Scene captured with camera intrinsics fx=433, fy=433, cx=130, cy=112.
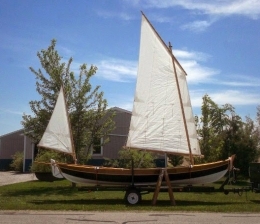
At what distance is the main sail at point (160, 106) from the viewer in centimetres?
1848

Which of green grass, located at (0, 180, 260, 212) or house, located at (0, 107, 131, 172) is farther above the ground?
house, located at (0, 107, 131, 172)

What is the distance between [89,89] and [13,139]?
25917 millimetres

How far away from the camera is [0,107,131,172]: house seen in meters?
39.5

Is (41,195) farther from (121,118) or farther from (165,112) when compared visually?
(121,118)

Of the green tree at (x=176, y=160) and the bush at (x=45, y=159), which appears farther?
the green tree at (x=176, y=160)

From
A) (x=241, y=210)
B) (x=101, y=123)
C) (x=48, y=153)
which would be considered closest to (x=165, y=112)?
(x=241, y=210)

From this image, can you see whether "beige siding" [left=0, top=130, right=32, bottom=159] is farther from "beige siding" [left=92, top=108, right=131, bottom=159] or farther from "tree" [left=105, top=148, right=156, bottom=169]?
"tree" [left=105, top=148, right=156, bottom=169]

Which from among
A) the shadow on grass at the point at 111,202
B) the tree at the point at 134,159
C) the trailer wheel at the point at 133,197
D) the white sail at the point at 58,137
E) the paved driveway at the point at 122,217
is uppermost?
the white sail at the point at 58,137

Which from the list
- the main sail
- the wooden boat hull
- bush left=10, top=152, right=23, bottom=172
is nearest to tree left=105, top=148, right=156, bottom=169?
the main sail

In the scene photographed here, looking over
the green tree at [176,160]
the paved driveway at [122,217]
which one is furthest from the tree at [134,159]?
the paved driveway at [122,217]

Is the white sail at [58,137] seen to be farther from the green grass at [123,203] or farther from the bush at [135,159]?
the bush at [135,159]

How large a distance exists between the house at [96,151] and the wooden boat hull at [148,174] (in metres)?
18.4

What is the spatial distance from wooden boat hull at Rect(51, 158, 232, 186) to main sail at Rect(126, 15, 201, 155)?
950mm

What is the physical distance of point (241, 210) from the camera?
14.9m
